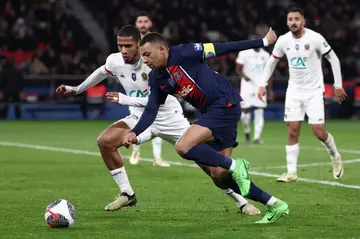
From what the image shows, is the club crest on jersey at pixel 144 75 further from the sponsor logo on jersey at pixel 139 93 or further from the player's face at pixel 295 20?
the player's face at pixel 295 20

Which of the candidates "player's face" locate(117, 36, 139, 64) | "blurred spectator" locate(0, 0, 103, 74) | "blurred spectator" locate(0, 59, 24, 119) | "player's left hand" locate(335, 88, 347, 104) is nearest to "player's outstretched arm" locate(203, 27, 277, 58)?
"player's face" locate(117, 36, 139, 64)

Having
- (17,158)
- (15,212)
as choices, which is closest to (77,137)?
(17,158)

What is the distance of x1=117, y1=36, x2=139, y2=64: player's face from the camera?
10.1m

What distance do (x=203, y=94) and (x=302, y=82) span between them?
437cm

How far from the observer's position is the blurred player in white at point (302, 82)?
12.9 metres

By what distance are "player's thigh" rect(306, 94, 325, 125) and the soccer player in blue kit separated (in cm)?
404

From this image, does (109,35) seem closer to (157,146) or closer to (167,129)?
(157,146)

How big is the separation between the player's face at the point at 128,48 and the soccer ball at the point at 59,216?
2.12 meters

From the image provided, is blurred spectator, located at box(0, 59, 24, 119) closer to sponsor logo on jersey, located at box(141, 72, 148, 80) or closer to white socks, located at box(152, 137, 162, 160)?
white socks, located at box(152, 137, 162, 160)

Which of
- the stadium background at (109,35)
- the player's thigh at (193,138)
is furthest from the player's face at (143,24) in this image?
the stadium background at (109,35)

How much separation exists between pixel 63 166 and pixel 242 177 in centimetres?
715

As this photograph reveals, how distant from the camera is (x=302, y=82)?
13102 millimetres

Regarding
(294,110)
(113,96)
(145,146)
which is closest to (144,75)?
(113,96)

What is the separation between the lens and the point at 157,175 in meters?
13.9
